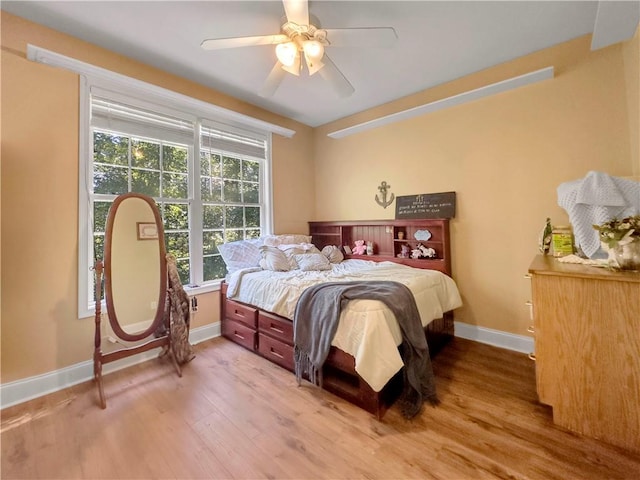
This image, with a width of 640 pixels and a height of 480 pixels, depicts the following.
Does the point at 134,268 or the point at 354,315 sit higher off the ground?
the point at 134,268

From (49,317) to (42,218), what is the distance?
0.75 metres

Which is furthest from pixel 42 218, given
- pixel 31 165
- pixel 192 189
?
pixel 192 189

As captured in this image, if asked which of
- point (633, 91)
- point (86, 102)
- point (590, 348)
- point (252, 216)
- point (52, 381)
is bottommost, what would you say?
point (52, 381)

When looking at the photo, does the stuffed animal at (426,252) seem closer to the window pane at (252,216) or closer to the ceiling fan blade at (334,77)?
the ceiling fan blade at (334,77)

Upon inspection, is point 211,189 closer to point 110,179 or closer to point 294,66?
point 110,179

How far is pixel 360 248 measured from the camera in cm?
359

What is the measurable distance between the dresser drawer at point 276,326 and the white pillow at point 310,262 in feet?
2.23

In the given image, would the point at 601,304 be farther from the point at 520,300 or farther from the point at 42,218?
the point at 42,218

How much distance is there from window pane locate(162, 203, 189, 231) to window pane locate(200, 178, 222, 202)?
25 centimetres

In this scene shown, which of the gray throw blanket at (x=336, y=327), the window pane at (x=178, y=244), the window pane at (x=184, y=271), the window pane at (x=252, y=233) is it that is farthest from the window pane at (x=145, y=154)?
the gray throw blanket at (x=336, y=327)

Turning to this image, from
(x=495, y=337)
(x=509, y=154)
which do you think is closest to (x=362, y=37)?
(x=509, y=154)

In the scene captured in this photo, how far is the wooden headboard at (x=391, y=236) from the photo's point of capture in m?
2.91

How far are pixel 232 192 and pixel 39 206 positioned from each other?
1.70 meters

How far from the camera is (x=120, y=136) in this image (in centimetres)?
248
